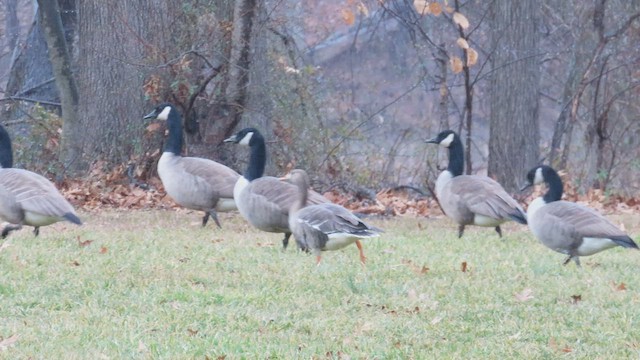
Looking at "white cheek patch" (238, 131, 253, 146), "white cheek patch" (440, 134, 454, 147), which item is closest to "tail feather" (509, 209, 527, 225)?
"white cheek patch" (440, 134, 454, 147)

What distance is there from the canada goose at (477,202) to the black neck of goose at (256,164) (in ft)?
7.09

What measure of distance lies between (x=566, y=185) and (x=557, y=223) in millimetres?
8769

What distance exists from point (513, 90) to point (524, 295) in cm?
1060

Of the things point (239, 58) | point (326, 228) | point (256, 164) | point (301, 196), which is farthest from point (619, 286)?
point (239, 58)

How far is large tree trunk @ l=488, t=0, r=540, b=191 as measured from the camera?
18.5 meters

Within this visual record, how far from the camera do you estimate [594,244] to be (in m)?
9.96

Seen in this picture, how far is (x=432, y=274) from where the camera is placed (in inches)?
370

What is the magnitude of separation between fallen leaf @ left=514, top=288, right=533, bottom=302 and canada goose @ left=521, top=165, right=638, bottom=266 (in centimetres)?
150

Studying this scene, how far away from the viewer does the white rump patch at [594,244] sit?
389 inches

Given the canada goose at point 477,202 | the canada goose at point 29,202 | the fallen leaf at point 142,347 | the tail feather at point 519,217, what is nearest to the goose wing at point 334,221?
the canada goose at point 29,202

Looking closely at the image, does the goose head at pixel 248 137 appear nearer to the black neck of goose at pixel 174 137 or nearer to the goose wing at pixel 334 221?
the black neck of goose at pixel 174 137

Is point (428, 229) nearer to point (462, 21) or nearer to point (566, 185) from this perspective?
point (462, 21)

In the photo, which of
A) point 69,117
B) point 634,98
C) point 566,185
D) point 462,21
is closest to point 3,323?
point 462,21

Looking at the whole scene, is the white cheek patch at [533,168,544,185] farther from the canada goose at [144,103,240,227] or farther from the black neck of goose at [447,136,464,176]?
the canada goose at [144,103,240,227]
